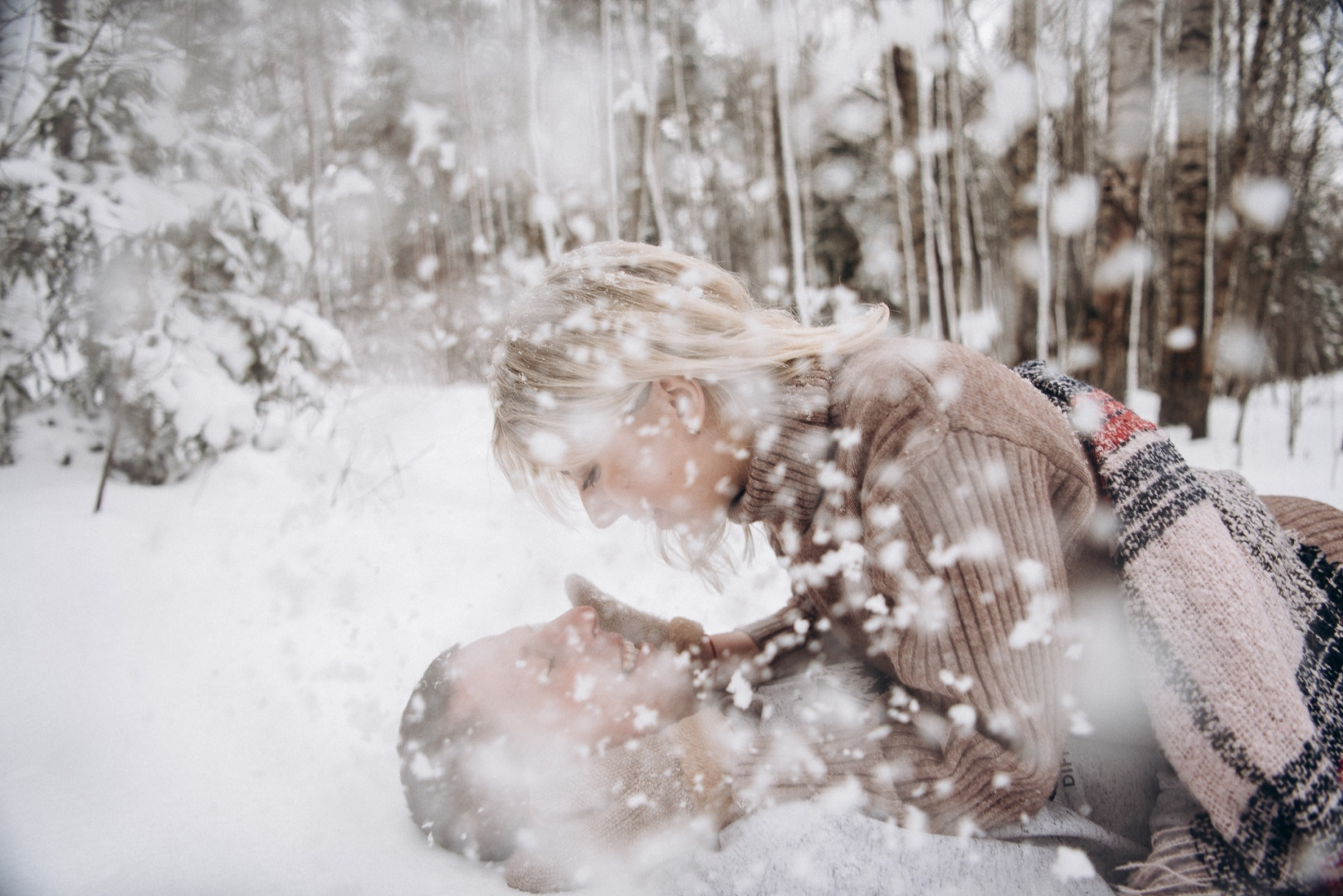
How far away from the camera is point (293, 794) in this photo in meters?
1.30

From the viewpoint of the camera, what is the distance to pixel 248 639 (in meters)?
1.65

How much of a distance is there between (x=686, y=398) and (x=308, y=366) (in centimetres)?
266

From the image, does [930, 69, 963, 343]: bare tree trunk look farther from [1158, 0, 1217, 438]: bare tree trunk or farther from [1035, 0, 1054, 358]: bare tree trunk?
[1158, 0, 1217, 438]: bare tree trunk

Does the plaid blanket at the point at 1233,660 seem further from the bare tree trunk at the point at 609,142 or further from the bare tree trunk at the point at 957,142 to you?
the bare tree trunk at the point at 957,142

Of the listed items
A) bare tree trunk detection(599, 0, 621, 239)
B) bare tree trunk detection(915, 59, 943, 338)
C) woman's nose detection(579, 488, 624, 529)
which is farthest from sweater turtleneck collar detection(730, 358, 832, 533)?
bare tree trunk detection(915, 59, 943, 338)

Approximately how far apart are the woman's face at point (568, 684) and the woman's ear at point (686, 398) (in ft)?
1.75

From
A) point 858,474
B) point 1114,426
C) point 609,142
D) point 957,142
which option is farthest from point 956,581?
point 957,142

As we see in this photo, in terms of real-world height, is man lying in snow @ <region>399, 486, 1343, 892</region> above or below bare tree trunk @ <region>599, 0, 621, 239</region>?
below

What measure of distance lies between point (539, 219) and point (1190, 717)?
634 centimetres

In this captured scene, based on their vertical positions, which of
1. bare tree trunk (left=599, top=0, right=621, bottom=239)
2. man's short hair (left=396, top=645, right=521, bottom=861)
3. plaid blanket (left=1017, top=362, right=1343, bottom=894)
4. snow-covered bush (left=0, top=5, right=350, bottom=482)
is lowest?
man's short hair (left=396, top=645, right=521, bottom=861)

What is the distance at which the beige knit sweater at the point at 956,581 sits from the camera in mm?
998

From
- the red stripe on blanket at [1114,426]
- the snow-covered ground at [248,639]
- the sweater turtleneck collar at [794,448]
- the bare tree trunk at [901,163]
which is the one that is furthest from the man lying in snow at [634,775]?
the bare tree trunk at [901,163]

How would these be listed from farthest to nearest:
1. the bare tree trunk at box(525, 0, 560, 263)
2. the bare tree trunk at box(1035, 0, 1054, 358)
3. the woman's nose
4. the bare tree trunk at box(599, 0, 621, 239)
Answer: the bare tree trunk at box(599, 0, 621, 239) → the bare tree trunk at box(525, 0, 560, 263) → the bare tree trunk at box(1035, 0, 1054, 358) → the woman's nose

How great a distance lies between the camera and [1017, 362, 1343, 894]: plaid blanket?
35.3 inches
